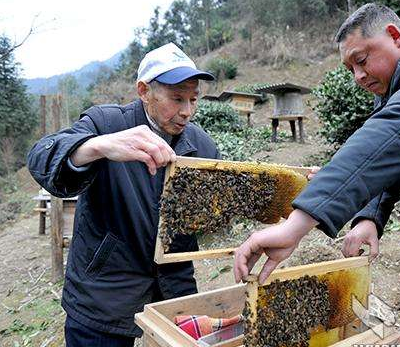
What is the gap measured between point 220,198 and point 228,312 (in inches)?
27.3

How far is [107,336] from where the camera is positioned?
2697mm

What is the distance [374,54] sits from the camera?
7.66 feet

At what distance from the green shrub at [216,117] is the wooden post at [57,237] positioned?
853 centimetres

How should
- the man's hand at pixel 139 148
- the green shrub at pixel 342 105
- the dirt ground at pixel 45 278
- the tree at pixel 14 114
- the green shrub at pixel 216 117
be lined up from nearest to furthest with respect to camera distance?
the man's hand at pixel 139 148
the dirt ground at pixel 45 278
the green shrub at pixel 342 105
the green shrub at pixel 216 117
the tree at pixel 14 114

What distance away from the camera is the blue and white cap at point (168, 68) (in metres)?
2.60

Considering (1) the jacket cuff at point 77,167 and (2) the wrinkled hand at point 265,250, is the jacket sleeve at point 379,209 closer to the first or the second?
(2) the wrinkled hand at point 265,250

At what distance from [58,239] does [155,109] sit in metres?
6.19

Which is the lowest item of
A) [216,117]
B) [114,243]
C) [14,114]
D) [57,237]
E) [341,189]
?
[57,237]

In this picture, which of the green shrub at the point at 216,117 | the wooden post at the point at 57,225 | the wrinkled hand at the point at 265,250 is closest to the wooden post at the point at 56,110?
the wooden post at the point at 57,225

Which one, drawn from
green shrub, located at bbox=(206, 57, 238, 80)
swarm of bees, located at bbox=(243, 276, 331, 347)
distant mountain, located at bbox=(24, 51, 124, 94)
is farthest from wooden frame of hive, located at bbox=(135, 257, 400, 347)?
green shrub, located at bbox=(206, 57, 238, 80)

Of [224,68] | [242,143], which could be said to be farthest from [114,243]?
[224,68]

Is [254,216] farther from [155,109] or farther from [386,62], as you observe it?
[386,62]

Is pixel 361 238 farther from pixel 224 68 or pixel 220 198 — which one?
pixel 224 68

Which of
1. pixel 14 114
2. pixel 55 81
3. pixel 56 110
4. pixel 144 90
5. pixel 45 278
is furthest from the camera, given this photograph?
pixel 55 81
